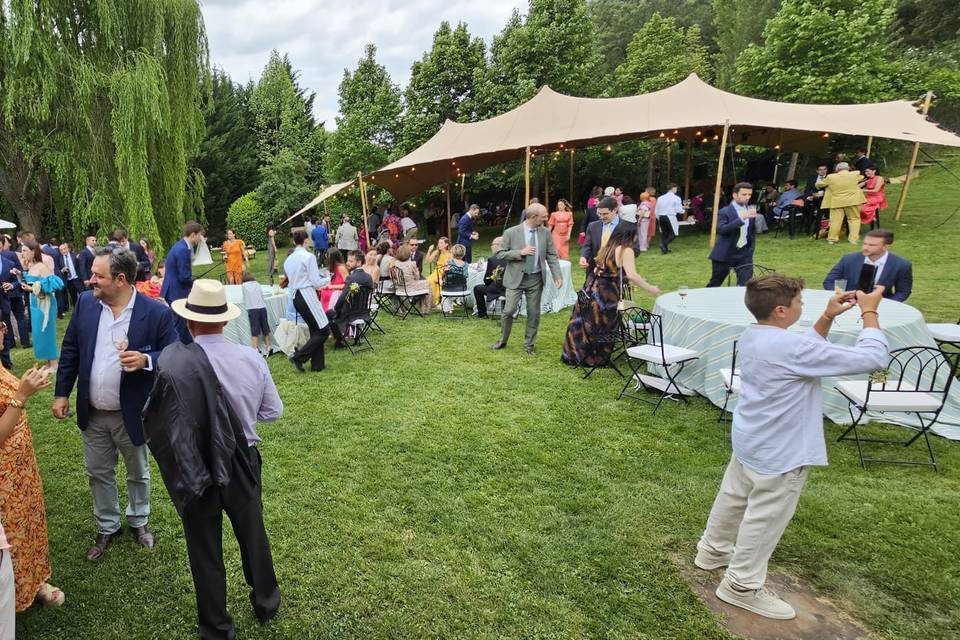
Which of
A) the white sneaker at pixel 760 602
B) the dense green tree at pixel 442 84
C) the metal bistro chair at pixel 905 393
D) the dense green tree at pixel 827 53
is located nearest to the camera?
the white sneaker at pixel 760 602

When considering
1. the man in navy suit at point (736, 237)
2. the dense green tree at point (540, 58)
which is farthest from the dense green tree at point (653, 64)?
the man in navy suit at point (736, 237)

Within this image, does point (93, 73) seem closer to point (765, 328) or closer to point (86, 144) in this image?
point (86, 144)

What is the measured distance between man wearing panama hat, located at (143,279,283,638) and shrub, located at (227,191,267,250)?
835 inches

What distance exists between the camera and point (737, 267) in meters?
6.65

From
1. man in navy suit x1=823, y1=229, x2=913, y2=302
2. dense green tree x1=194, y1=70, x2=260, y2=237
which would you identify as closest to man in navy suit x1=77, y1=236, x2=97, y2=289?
man in navy suit x1=823, y1=229, x2=913, y2=302

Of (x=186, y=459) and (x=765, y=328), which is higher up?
(x=765, y=328)

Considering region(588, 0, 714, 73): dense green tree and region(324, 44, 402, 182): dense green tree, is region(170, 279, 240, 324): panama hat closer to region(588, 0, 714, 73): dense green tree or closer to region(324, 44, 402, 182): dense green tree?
region(324, 44, 402, 182): dense green tree

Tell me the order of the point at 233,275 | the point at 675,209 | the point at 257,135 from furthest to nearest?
A: the point at 257,135, the point at 675,209, the point at 233,275

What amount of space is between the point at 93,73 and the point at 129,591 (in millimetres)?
11950

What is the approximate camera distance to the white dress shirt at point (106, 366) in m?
2.73

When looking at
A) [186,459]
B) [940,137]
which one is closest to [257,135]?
[940,137]

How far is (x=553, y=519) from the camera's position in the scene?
10.6 feet

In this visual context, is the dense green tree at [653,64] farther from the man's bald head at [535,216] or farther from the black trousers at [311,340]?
the black trousers at [311,340]

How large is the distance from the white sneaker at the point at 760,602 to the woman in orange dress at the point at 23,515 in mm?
3259
